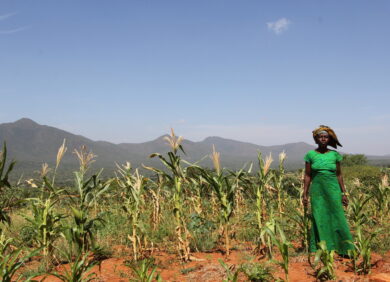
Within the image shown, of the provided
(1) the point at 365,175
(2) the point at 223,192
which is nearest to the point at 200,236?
(2) the point at 223,192

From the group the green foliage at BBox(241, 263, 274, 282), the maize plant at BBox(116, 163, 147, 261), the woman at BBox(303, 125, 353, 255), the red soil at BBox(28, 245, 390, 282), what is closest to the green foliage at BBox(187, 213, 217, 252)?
the red soil at BBox(28, 245, 390, 282)

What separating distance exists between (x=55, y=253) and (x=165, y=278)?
7.15 feet

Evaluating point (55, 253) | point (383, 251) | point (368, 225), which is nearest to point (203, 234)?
point (55, 253)

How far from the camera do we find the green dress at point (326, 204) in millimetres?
4852

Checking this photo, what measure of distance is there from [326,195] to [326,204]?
0.14m

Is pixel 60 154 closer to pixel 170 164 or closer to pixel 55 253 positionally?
pixel 170 164

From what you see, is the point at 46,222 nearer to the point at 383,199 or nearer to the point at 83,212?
the point at 83,212

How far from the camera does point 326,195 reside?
196 inches

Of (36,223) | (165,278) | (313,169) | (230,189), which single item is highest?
(313,169)

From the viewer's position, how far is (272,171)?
25.4 feet

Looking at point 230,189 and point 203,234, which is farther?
point 203,234

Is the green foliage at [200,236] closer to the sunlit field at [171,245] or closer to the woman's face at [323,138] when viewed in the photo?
the sunlit field at [171,245]

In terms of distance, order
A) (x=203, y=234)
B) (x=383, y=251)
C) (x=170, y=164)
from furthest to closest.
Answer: (x=203, y=234)
(x=383, y=251)
(x=170, y=164)

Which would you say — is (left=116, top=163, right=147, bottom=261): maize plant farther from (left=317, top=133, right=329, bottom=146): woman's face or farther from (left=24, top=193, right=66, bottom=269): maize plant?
(left=317, top=133, right=329, bottom=146): woman's face
